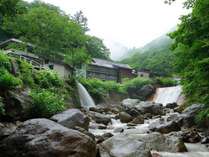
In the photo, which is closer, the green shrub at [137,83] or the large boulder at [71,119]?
the large boulder at [71,119]

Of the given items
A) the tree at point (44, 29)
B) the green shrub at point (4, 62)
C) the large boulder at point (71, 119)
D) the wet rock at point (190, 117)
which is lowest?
the wet rock at point (190, 117)

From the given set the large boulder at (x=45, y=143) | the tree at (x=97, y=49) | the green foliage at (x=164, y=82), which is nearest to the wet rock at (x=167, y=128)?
the large boulder at (x=45, y=143)

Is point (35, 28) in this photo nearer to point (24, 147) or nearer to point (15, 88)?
point (15, 88)

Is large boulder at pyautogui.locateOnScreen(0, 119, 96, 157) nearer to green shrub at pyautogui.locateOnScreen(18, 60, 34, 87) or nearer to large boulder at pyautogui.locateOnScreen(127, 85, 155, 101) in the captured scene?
green shrub at pyautogui.locateOnScreen(18, 60, 34, 87)

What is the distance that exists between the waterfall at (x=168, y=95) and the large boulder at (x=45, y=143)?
113 feet

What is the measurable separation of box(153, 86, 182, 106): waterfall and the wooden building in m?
11.9

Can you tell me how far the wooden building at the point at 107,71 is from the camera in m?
55.7

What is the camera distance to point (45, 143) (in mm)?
7938

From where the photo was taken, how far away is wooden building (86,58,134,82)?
55741 mm

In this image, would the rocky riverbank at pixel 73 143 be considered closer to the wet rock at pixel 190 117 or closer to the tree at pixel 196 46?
the tree at pixel 196 46

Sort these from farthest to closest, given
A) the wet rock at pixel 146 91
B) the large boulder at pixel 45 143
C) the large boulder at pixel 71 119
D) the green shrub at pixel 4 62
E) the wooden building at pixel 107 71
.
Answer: the wooden building at pixel 107 71 < the wet rock at pixel 146 91 < the green shrub at pixel 4 62 < the large boulder at pixel 71 119 < the large boulder at pixel 45 143

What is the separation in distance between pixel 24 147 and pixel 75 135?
1.35 meters

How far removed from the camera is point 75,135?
8234mm

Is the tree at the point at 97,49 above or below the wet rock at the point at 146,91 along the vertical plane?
above
